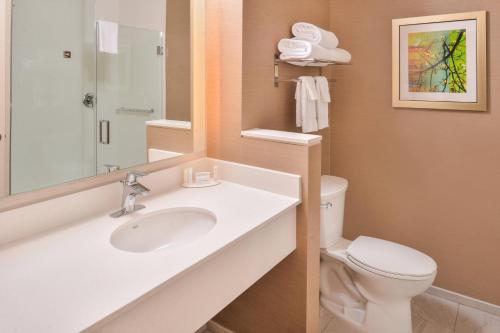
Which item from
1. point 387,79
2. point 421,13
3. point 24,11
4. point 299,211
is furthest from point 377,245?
point 24,11

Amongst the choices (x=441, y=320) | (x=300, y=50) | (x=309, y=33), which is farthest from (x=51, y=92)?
(x=441, y=320)

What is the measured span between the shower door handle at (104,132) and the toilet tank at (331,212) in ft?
3.56

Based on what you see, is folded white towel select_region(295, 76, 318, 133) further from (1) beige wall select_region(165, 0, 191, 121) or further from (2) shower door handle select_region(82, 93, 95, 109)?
(2) shower door handle select_region(82, 93, 95, 109)

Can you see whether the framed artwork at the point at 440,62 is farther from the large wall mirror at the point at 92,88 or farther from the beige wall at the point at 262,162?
the large wall mirror at the point at 92,88

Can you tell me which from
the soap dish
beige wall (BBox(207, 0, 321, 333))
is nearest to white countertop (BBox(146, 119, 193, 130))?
beige wall (BBox(207, 0, 321, 333))

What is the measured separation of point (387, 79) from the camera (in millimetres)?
2174

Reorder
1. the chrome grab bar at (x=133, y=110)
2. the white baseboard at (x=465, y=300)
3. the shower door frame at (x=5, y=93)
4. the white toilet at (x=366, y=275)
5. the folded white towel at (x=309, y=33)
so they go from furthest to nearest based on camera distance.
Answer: the white baseboard at (x=465, y=300), the folded white towel at (x=309, y=33), the white toilet at (x=366, y=275), the chrome grab bar at (x=133, y=110), the shower door frame at (x=5, y=93)

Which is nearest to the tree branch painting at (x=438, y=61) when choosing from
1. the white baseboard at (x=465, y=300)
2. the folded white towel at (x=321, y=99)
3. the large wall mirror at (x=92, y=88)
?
the folded white towel at (x=321, y=99)

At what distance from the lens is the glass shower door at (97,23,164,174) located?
1.34 metres

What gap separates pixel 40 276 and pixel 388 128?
198 centimetres

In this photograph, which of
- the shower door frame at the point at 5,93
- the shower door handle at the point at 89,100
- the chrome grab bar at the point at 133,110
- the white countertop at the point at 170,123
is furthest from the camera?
the white countertop at the point at 170,123

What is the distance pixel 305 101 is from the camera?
1889mm

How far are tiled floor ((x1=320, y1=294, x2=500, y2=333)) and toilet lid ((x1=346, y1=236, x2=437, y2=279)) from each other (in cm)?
39

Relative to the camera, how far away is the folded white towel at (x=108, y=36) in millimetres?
1312
